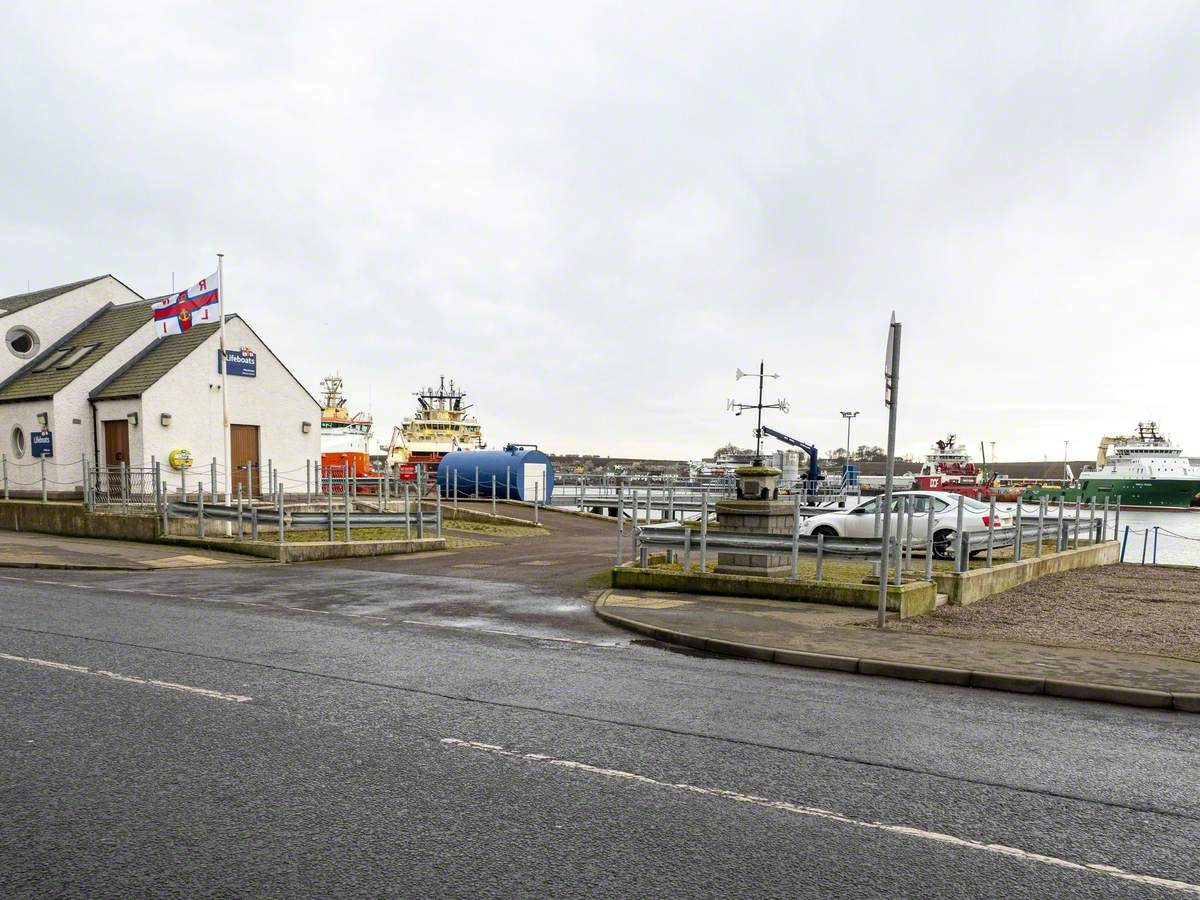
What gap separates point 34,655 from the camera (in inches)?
313

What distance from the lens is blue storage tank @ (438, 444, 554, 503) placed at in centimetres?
3844

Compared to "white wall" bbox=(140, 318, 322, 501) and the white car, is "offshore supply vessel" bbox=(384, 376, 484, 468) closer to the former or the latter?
"white wall" bbox=(140, 318, 322, 501)

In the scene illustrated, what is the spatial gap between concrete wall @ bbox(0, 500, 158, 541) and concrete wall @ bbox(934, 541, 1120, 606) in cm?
1810

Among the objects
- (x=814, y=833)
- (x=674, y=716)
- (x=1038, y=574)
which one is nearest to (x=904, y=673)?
(x=674, y=716)

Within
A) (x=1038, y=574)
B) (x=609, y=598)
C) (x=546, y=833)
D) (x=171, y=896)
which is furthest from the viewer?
(x=1038, y=574)

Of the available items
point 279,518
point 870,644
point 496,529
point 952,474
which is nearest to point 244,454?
point 496,529

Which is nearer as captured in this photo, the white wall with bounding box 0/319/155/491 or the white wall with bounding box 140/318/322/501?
the white wall with bounding box 140/318/322/501

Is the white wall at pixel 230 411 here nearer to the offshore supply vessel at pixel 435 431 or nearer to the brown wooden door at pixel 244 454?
the brown wooden door at pixel 244 454

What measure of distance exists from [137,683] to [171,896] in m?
4.09

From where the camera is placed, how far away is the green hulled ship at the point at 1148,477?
77500mm

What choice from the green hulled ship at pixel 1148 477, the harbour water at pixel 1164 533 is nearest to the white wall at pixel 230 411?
the harbour water at pixel 1164 533

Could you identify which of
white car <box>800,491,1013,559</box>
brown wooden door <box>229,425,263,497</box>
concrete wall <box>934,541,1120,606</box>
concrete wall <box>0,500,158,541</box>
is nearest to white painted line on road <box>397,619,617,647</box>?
concrete wall <box>934,541,1120,606</box>

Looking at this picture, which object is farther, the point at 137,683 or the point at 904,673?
the point at 904,673

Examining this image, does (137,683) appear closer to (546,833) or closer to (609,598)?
(546,833)
